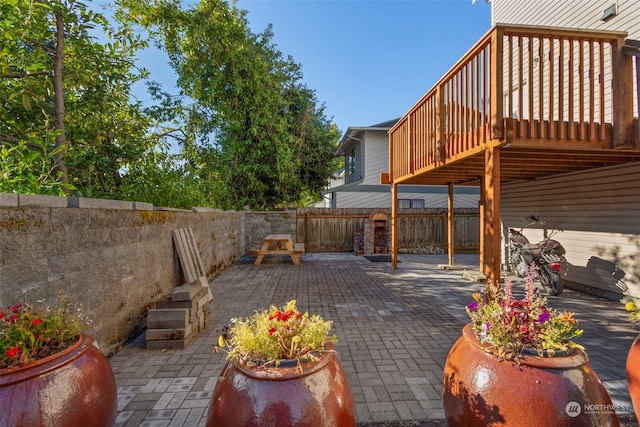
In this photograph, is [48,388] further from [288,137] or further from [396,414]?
[288,137]

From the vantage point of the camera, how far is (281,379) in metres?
1.37

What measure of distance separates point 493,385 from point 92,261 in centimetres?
338

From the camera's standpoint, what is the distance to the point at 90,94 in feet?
14.0

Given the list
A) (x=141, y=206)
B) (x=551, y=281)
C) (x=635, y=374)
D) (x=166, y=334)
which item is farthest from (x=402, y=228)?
(x=635, y=374)

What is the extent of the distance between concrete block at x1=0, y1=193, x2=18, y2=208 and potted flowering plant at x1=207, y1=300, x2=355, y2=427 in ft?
5.89

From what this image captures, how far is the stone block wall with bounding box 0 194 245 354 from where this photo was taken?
6.91ft

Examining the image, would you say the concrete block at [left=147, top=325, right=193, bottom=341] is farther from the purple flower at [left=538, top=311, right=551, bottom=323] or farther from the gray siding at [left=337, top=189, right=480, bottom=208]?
the gray siding at [left=337, top=189, right=480, bottom=208]

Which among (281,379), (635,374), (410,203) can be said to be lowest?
(635,374)

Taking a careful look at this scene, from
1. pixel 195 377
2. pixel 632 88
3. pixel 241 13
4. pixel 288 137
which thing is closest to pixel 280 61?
pixel 241 13

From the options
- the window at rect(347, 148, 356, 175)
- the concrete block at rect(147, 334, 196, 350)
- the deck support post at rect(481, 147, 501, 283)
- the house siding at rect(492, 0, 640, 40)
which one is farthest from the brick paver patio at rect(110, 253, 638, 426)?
the window at rect(347, 148, 356, 175)

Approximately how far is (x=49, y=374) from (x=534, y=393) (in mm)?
2325

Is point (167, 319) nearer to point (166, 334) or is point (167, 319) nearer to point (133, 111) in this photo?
point (166, 334)

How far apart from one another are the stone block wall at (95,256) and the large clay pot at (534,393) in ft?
9.65

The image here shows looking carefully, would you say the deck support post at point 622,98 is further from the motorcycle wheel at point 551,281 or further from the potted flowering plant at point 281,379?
the potted flowering plant at point 281,379
